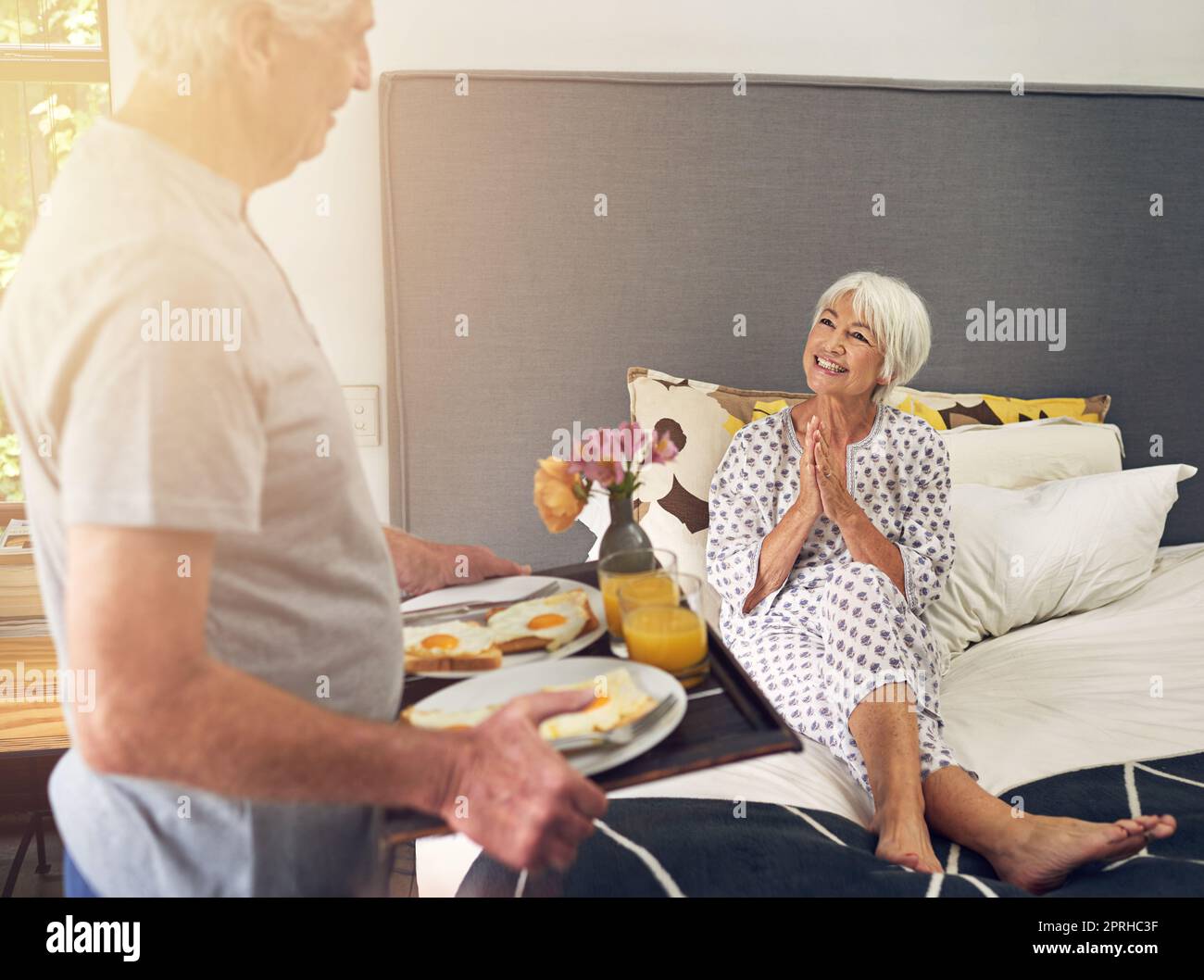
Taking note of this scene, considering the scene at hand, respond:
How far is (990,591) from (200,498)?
126 centimetres

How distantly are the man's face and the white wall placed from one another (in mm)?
293

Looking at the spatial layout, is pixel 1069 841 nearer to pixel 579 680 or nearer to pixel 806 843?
pixel 806 843

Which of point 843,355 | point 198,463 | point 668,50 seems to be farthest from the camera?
point 843,355

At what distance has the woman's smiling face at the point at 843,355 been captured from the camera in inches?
49.0

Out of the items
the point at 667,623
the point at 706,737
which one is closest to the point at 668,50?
the point at 667,623

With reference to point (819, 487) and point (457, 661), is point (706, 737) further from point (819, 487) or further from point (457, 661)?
point (819, 487)

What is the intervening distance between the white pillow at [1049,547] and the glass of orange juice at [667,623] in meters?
0.78

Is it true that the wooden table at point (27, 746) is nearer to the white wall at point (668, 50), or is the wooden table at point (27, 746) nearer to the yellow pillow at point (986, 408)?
the white wall at point (668, 50)

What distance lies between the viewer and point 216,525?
46 cm

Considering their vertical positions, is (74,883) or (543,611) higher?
(543,611)

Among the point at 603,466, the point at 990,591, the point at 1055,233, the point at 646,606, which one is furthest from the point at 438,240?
the point at 990,591

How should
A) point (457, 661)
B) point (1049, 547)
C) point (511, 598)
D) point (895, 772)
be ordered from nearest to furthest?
point (457, 661), point (511, 598), point (895, 772), point (1049, 547)

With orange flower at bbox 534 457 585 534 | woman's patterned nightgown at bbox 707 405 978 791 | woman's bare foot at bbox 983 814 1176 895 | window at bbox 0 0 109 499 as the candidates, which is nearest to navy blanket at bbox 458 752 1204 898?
woman's bare foot at bbox 983 814 1176 895

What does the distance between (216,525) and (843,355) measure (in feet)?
3.34
